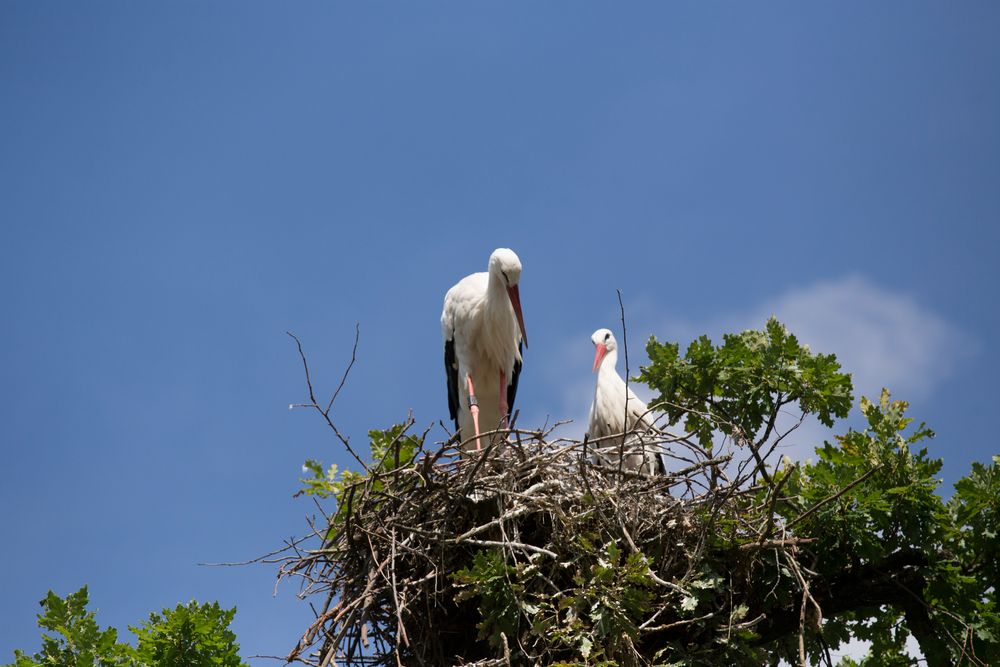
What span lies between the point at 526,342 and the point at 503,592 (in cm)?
272

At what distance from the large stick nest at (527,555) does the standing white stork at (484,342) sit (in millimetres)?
2120

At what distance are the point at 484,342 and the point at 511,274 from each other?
0.55m

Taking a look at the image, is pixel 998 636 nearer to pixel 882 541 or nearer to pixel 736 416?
pixel 882 541

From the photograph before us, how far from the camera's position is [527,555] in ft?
14.5

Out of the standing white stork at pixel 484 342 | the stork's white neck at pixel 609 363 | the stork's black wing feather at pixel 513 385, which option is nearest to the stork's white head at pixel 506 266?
the standing white stork at pixel 484 342

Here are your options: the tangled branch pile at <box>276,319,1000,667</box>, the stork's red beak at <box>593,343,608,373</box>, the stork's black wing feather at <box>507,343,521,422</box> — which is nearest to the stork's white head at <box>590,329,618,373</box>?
the stork's red beak at <box>593,343,608,373</box>

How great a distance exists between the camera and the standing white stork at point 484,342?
6.90 meters

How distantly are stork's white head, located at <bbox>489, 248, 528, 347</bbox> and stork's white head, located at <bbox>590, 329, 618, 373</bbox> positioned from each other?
1.75 meters

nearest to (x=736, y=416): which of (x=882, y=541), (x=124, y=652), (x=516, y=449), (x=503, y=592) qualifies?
(x=882, y=541)

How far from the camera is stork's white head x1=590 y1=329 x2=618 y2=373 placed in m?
8.52

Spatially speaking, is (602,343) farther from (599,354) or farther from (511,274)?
(511,274)

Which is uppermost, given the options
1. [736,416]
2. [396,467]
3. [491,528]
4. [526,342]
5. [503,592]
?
[526,342]

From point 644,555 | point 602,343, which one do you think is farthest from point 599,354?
point 644,555

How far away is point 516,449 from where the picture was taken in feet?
15.7
